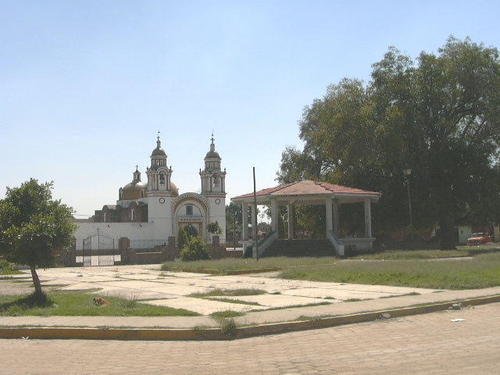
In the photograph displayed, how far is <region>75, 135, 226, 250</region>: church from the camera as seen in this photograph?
274 feet

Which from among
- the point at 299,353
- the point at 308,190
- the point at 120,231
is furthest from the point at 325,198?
the point at 120,231

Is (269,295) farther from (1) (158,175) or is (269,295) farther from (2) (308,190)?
(1) (158,175)

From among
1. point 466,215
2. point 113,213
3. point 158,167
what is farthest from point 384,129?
point 113,213

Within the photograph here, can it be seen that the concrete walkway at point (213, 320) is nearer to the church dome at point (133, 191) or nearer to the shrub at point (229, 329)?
the shrub at point (229, 329)

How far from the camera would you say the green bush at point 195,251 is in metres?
41.2

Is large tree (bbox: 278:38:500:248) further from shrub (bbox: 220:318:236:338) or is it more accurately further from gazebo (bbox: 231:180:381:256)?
shrub (bbox: 220:318:236:338)

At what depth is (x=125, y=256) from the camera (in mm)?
46562

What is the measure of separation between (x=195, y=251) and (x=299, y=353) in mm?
32635

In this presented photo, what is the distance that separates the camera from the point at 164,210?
288ft

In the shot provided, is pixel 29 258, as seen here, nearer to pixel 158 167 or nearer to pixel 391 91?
pixel 391 91

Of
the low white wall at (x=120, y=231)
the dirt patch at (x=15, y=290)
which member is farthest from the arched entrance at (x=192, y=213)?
the dirt patch at (x=15, y=290)

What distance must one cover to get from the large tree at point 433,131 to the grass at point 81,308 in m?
29.6

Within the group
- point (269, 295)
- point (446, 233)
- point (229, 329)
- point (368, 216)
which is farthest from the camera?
point (446, 233)

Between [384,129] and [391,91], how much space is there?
3.82 m
